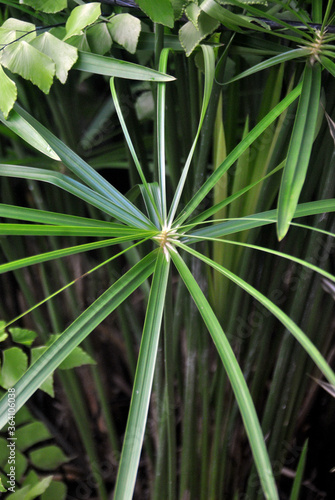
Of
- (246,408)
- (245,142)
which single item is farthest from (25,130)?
(246,408)

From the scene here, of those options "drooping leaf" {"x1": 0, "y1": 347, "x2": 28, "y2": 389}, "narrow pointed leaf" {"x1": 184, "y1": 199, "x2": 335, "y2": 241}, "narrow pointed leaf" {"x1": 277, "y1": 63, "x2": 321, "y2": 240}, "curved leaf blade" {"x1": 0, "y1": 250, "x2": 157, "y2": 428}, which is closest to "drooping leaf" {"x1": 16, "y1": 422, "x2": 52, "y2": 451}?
"drooping leaf" {"x1": 0, "y1": 347, "x2": 28, "y2": 389}

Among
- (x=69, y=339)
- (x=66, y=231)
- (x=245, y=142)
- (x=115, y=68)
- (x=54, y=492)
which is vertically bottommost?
(x=54, y=492)

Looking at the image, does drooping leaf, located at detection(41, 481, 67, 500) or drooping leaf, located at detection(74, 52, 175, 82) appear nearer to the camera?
drooping leaf, located at detection(74, 52, 175, 82)

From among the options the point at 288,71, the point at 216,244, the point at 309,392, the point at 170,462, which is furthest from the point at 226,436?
the point at 288,71

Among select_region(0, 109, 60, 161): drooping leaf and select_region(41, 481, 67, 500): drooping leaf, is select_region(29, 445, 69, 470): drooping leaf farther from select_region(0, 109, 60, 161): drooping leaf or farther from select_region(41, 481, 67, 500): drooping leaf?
select_region(0, 109, 60, 161): drooping leaf

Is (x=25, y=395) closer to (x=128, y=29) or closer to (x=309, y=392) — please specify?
(x=128, y=29)

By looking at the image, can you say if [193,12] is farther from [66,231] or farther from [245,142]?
[66,231]

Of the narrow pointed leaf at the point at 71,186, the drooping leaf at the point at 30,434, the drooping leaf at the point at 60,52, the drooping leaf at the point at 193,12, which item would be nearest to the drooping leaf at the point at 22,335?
the drooping leaf at the point at 30,434
